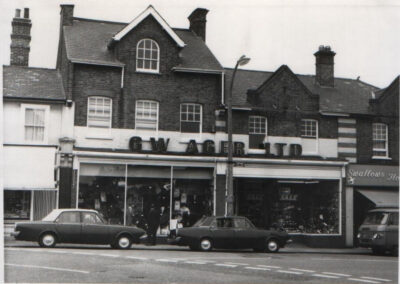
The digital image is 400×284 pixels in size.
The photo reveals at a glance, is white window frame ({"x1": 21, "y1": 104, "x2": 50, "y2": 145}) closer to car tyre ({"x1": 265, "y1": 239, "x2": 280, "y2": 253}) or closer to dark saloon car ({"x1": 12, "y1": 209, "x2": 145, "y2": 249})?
dark saloon car ({"x1": 12, "y1": 209, "x2": 145, "y2": 249})

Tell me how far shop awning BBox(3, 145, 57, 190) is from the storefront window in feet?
4.21

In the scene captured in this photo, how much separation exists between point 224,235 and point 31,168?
6.92m

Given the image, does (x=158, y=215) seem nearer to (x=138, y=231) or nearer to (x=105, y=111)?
(x=138, y=231)

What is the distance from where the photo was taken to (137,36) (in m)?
24.4

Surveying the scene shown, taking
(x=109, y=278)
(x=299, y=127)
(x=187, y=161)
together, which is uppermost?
(x=299, y=127)

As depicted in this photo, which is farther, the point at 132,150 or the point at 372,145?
the point at 372,145

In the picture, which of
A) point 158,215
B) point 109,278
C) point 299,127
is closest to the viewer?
point 109,278

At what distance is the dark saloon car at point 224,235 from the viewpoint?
20594 millimetres

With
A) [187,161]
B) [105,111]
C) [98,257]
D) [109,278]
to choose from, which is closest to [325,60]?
[187,161]

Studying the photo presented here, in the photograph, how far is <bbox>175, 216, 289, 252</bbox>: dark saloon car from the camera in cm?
2059

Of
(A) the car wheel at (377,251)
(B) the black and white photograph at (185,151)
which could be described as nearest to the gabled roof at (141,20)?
(B) the black and white photograph at (185,151)

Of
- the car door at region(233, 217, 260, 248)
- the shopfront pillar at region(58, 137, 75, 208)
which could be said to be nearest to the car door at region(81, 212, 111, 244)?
the shopfront pillar at region(58, 137, 75, 208)

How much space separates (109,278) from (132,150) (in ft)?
36.1

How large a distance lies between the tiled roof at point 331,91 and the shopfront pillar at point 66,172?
274 inches
